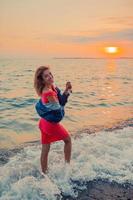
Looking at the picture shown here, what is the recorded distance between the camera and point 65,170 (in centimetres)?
611

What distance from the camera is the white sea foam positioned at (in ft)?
17.6

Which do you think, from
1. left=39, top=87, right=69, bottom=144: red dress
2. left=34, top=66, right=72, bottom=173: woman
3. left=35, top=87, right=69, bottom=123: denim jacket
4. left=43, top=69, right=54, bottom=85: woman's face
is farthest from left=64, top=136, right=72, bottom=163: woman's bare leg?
left=43, top=69, right=54, bottom=85: woman's face

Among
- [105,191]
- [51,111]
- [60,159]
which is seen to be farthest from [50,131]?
[105,191]

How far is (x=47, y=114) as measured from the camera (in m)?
5.94

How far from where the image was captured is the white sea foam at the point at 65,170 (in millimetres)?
5379

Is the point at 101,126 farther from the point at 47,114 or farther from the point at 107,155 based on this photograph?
the point at 47,114

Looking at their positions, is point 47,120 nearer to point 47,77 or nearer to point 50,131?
point 50,131

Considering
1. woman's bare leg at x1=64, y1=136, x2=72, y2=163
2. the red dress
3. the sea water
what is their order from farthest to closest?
woman's bare leg at x1=64, y1=136, x2=72, y2=163 < the red dress < the sea water

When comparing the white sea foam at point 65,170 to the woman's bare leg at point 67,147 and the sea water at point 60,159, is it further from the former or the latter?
the woman's bare leg at point 67,147

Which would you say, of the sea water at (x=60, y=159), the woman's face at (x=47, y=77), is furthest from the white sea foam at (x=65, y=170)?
the woman's face at (x=47, y=77)

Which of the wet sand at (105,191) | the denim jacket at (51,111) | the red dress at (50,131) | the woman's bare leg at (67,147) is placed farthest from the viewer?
the woman's bare leg at (67,147)

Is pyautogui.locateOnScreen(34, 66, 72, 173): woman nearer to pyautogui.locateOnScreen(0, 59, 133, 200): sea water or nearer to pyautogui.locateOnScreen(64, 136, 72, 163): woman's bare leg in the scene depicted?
pyautogui.locateOnScreen(64, 136, 72, 163): woman's bare leg

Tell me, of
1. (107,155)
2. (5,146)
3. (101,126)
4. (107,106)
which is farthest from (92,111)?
(107,155)

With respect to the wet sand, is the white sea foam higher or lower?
higher
